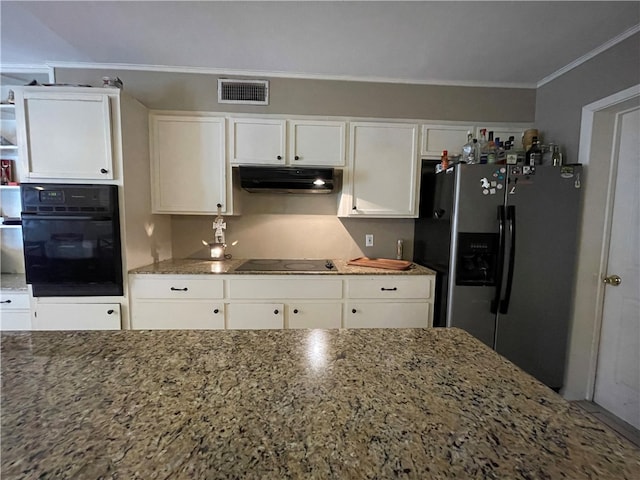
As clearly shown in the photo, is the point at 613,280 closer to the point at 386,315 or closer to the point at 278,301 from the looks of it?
the point at 386,315

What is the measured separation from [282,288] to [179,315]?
0.80 m

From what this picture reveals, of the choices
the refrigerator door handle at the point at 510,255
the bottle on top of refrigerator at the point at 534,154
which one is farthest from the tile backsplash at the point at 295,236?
the bottle on top of refrigerator at the point at 534,154

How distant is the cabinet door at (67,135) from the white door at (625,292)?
361cm

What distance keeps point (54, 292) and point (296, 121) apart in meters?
2.21

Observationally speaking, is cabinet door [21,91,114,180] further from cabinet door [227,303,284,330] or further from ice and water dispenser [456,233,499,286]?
ice and water dispenser [456,233,499,286]

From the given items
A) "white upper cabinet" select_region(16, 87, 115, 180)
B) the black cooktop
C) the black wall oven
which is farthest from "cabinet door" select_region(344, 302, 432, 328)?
"white upper cabinet" select_region(16, 87, 115, 180)

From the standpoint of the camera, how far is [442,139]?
2.41 metres

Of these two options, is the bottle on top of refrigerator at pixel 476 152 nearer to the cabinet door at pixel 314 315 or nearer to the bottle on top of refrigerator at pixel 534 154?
the bottle on top of refrigerator at pixel 534 154

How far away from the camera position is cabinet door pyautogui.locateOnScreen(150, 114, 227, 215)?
7.39 feet

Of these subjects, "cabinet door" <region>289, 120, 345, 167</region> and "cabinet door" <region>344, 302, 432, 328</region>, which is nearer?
"cabinet door" <region>344, 302, 432, 328</region>

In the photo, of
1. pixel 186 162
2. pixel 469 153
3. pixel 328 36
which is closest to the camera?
pixel 328 36

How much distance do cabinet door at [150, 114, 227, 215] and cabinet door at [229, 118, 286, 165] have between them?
0.10 meters

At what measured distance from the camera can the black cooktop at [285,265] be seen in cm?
220

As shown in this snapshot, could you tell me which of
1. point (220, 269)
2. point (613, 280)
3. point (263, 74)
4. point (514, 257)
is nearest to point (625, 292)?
point (613, 280)
